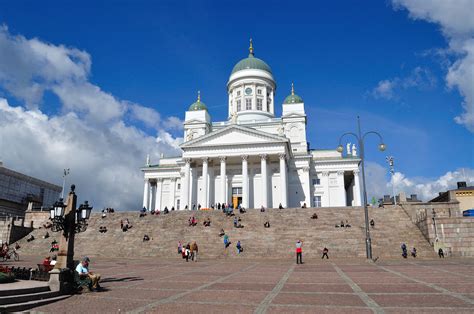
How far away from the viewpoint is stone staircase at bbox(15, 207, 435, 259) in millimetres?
28594

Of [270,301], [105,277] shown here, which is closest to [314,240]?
[105,277]

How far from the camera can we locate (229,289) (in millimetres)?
11961

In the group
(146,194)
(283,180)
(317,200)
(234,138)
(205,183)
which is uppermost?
(234,138)

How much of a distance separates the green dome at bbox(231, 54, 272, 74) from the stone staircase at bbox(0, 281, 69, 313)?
2601 inches

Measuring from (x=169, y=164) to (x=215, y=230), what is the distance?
109 feet

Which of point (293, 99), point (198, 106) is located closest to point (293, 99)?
point (293, 99)

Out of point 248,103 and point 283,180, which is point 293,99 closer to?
point 248,103

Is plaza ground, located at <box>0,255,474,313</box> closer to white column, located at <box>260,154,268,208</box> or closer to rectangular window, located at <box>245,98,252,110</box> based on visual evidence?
white column, located at <box>260,154,268,208</box>

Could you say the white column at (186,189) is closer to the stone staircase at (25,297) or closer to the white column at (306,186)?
the white column at (306,186)

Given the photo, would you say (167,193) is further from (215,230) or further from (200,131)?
(215,230)

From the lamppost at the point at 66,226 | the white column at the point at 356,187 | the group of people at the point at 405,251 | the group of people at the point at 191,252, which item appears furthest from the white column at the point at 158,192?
the lamppost at the point at 66,226

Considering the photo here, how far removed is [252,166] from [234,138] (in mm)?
5435

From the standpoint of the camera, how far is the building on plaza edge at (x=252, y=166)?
51.8 metres

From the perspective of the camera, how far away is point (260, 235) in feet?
106
